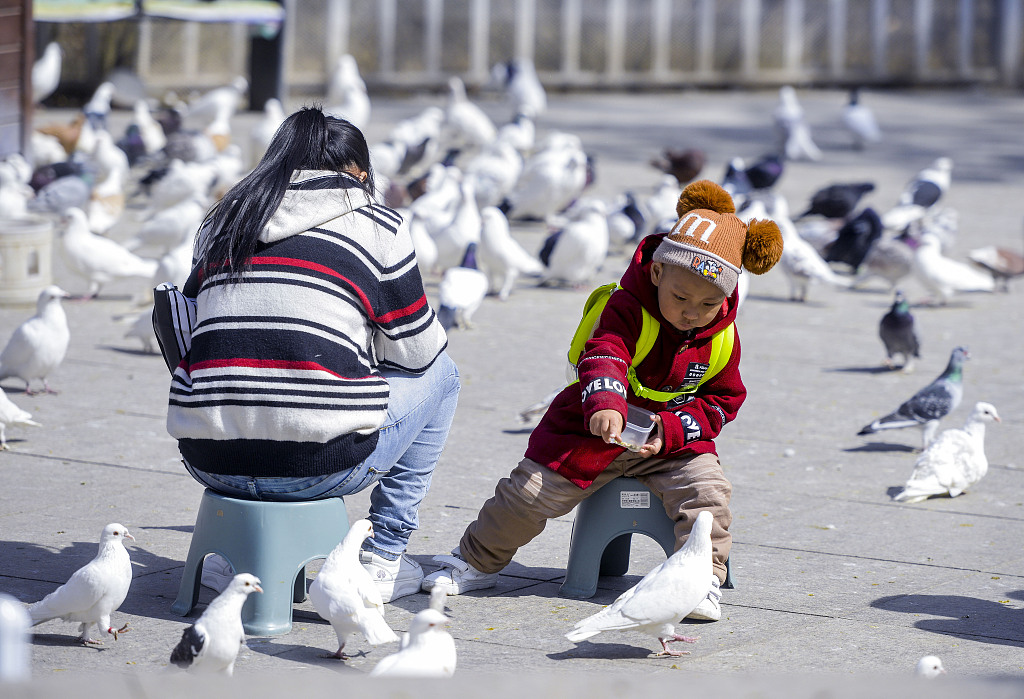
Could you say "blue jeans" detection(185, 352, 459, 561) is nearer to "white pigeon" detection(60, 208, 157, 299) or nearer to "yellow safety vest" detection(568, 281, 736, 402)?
"yellow safety vest" detection(568, 281, 736, 402)

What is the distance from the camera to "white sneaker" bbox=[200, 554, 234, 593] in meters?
3.85

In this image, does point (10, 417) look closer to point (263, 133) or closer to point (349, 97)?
point (263, 133)

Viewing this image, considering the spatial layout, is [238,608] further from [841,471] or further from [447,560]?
[841,471]

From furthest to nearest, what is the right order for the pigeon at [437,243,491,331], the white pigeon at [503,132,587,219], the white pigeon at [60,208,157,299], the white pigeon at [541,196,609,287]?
1. the white pigeon at [503,132,587,219]
2. the white pigeon at [541,196,609,287]
3. the white pigeon at [60,208,157,299]
4. the pigeon at [437,243,491,331]

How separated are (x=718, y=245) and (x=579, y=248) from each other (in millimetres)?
6197

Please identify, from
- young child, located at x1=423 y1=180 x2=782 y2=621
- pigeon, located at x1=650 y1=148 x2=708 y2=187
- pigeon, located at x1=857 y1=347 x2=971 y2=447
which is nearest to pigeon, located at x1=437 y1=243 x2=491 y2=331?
pigeon, located at x1=857 y1=347 x2=971 y2=447

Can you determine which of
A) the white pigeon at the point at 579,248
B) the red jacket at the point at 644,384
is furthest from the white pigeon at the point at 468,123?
the red jacket at the point at 644,384

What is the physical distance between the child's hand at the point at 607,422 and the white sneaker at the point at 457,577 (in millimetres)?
708

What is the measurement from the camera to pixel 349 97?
1755 centimetres

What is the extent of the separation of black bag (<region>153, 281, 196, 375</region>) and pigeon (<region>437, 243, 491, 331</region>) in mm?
4289

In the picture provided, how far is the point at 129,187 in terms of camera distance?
14414 millimetres

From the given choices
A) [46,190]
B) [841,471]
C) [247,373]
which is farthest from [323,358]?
[46,190]

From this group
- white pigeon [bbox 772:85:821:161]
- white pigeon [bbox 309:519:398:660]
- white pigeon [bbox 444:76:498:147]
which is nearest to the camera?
white pigeon [bbox 309:519:398:660]

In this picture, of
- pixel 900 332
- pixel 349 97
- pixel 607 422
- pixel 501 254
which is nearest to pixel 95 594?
pixel 607 422
